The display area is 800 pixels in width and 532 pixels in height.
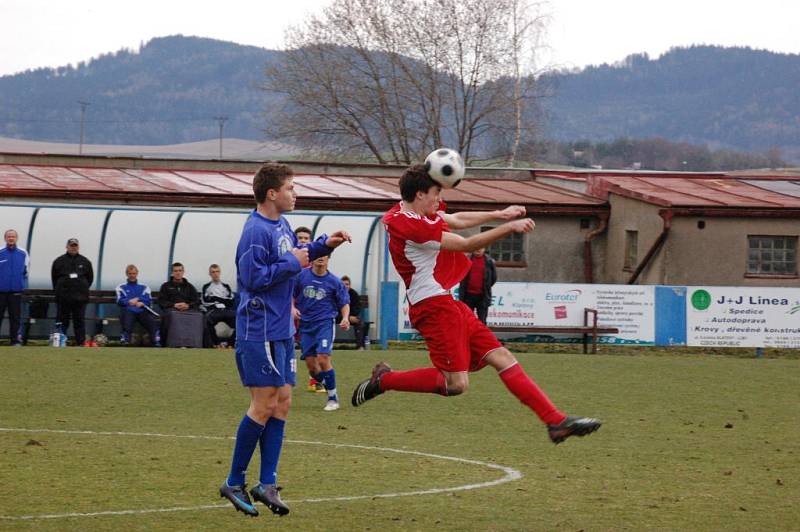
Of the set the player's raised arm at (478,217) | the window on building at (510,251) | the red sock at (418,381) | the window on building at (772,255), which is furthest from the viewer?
the window on building at (510,251)

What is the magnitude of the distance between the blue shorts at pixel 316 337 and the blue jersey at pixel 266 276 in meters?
6.48

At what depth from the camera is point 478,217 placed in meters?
8.96

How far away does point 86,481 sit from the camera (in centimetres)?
955

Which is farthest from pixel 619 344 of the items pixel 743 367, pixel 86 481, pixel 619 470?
pixel 86 481

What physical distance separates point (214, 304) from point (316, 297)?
28.3ft

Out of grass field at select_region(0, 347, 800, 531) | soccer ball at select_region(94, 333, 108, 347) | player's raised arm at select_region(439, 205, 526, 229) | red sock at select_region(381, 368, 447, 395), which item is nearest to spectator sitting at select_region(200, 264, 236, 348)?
soccer ball at select_region(94, 333, 108, 347)

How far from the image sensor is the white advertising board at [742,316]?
24.8 meters

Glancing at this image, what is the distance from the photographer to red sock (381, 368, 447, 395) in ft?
30.6

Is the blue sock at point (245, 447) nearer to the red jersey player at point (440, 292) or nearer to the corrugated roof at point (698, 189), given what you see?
the red jersey player at point (440, 292)

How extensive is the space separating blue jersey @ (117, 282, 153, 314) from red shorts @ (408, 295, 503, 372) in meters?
14.9

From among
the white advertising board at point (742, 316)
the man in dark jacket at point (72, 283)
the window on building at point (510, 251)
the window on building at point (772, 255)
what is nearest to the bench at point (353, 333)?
the man in dark jacket at point (72, 283)

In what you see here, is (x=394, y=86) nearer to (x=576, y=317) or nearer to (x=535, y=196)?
(x=535, y=196)

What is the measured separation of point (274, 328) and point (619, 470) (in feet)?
12.3

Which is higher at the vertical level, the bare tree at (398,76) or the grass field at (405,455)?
the bare tree at (398,76)
